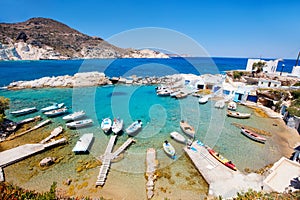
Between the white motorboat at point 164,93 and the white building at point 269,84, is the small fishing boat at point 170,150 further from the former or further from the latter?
the white building at point 269,84

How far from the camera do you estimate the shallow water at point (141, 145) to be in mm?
10422

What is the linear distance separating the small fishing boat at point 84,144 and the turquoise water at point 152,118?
1.92 ft

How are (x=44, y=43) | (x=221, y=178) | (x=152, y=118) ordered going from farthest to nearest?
(x=44, y=43) < (x=152, y=118) < (x=221, y=178)

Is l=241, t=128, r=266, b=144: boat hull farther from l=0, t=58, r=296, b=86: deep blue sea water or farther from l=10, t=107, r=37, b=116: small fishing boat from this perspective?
l=0, t=58, r=296, b=86: deep blue sea water

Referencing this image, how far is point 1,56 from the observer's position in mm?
89312

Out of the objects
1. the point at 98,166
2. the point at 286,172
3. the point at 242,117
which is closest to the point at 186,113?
the point at 242,117

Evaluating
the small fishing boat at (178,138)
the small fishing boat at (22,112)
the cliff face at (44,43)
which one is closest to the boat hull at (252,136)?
the small fishing boat at (178,138)

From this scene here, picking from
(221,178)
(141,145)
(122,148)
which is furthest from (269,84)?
(122,148)

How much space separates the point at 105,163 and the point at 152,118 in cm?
1083

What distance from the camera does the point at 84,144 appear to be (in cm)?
1402

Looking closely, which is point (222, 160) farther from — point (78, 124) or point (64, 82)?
point (64, 82)

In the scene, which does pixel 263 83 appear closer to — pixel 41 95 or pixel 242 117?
pixel 242 117

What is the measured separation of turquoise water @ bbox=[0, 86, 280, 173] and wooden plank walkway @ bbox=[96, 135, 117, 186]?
640 mm

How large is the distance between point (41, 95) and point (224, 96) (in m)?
36.6
